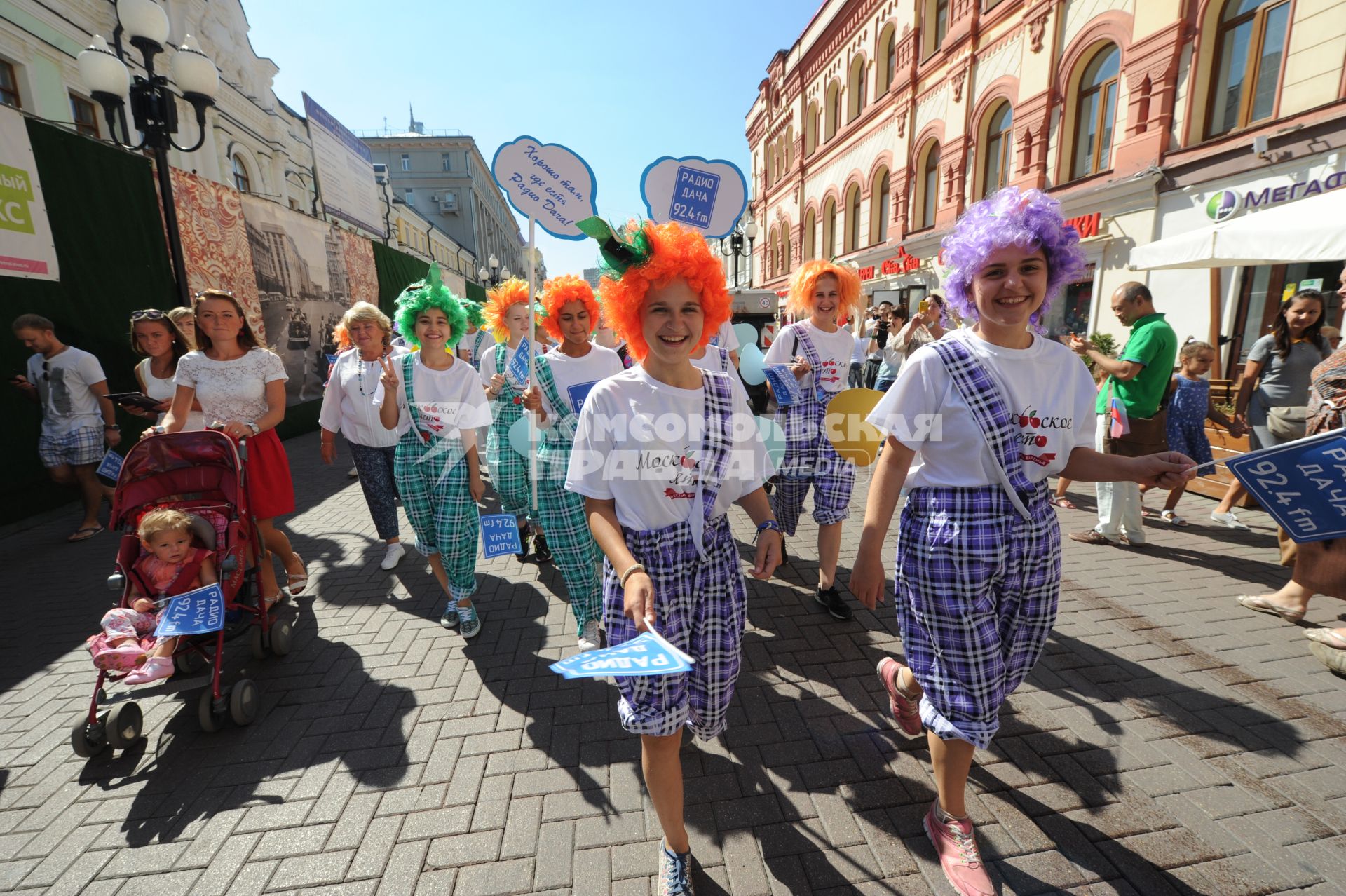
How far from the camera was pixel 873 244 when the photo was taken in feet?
64.3

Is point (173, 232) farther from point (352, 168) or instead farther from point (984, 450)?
point (352, 168)

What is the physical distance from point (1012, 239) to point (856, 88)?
22.4 m

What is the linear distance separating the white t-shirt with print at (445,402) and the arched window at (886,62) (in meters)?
19.3

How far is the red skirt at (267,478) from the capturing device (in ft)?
11.9

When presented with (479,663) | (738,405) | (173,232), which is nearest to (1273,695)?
(738,405)

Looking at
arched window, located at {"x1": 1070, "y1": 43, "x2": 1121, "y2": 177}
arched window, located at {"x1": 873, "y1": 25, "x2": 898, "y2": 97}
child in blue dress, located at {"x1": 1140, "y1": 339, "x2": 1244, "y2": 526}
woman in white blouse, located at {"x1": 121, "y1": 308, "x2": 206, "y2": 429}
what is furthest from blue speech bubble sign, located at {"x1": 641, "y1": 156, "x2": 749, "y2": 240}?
arched window, located at {"x1": 873, "y1": 25, "x2": 898, "y2": 97}

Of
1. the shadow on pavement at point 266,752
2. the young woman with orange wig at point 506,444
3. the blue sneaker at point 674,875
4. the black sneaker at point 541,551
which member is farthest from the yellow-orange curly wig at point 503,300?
the blue sneaker at point 674,875

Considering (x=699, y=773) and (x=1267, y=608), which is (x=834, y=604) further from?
(x=1267, y=608)

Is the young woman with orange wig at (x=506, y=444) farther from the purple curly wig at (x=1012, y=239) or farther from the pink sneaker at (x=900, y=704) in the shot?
the purple curly wig at (x=1012, y=239)

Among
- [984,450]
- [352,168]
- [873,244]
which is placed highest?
[352,168]

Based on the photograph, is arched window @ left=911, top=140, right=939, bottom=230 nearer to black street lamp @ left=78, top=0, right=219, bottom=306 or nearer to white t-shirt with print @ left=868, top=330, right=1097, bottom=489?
black street lamp @ left=78, top=0, right=219, bottom=306

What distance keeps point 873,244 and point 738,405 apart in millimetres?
20160

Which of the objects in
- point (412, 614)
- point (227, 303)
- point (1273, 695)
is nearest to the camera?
point (1273, 695)

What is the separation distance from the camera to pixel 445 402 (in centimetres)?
346
